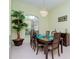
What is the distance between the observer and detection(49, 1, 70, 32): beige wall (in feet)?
18.5

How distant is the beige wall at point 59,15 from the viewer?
18.5 feet

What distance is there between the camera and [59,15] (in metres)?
6.58

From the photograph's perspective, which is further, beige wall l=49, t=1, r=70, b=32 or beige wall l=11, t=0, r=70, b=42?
beige wall l=11, t=0, r=70, b=42

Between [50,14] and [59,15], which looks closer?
[59,15]

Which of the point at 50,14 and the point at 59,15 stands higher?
the point at 50,14

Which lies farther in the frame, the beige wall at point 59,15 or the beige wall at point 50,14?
the beige wall at point 50,14
